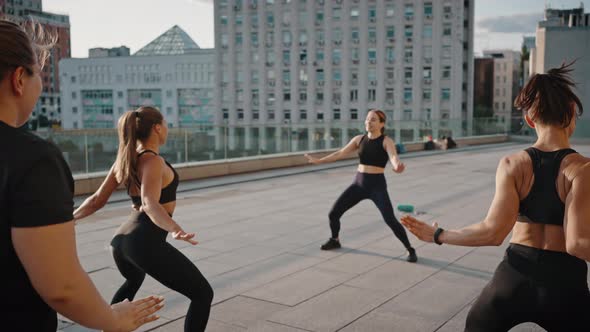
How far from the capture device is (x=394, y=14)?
3526 inches

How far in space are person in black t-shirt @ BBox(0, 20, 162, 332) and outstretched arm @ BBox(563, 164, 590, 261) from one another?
6.35 ft

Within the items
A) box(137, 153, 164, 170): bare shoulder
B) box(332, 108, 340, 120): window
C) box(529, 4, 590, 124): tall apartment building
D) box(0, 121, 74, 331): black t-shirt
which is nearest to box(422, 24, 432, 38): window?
box(332, 108, 340, 120): window

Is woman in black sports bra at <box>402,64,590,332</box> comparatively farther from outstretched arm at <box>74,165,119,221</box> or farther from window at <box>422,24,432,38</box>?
window at <box>422,24,432,38</box>

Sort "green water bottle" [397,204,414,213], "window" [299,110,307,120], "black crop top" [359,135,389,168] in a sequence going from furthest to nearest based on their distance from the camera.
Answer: "window" [299,110,307,120], "green water bottle" [397,204,414,213], "black crop top" [359,135,389,168]

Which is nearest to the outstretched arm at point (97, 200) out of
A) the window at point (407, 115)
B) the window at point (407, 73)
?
the window at point (407, 115)

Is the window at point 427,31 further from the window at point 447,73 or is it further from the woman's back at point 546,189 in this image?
the woman's back at point 546,189

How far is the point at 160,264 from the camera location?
3822 millimetres

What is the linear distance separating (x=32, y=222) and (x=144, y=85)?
121624 millimetres

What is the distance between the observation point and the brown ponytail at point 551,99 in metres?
2.89

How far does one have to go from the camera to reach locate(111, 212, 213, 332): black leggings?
12.4ft

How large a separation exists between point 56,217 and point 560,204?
7.17 feet

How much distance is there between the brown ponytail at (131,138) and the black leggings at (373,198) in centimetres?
379

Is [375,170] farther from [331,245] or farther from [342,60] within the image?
[342,60]

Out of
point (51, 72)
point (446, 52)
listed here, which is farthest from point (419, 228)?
point (51, 72)
